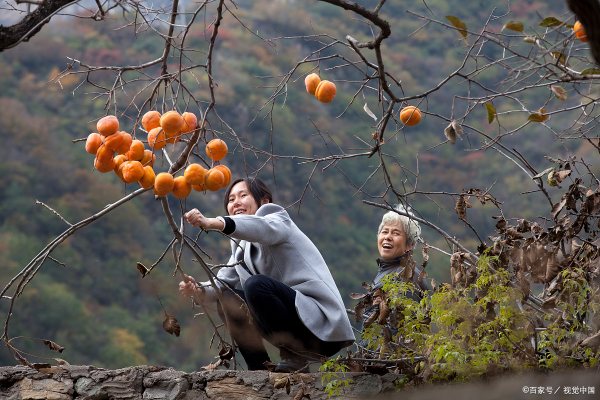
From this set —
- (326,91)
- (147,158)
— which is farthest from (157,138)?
(326,91)

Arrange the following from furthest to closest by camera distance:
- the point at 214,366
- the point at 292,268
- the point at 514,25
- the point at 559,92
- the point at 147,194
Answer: the point at 147,194 → the point at 292,268 → the point at 214,366 → the point at 559,92 → the point at 514,25

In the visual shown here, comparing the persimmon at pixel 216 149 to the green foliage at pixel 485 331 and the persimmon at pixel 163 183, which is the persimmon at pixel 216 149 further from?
the green foliage at pixel 485 331

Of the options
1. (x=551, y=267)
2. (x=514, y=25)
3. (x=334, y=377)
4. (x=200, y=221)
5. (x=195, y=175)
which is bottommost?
(x=334, y=377)

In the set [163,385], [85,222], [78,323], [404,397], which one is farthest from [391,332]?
[78,323]

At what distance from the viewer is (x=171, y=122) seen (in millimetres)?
2424

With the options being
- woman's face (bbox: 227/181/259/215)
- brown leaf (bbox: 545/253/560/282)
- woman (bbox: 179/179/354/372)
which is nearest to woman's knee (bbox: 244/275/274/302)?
woman (bbox: 179/179/354/372)

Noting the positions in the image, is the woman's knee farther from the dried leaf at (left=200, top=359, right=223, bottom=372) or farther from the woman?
the dried leaf at (left=200, top=359, right=223, bottom=372)

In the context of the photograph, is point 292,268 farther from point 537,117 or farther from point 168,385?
point 537,117

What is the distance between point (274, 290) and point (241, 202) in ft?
1.34

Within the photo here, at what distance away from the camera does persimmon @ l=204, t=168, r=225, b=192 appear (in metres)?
2.42

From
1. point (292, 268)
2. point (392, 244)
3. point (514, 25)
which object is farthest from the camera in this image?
point (392, 244)

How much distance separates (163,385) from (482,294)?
0.95 meters

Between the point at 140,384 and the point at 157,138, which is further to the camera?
the point at 140,384

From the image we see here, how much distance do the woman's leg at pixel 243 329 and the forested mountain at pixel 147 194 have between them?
606 cm
